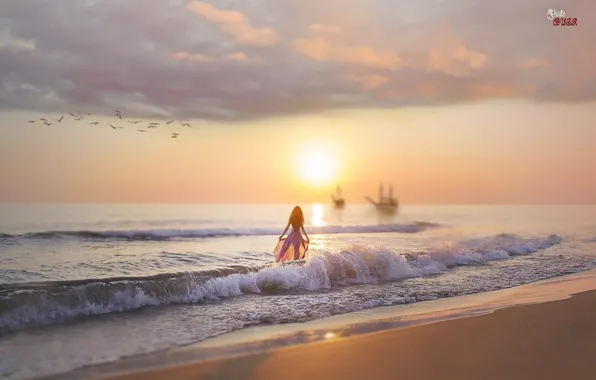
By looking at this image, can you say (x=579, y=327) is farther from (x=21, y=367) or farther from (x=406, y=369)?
(x=21, y=367)

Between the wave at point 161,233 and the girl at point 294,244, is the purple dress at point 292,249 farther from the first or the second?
the wave at point 161,233

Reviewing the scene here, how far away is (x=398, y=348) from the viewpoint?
19.6 feet

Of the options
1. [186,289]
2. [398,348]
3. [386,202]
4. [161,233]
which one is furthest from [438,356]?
[386,202]

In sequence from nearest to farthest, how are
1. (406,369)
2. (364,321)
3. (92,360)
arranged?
(406,369), (92,360), (364,321)

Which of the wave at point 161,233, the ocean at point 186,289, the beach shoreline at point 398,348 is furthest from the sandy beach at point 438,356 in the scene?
the wave at point 161,233

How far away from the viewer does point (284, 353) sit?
5766mm

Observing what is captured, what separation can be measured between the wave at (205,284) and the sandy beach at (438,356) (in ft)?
13.2

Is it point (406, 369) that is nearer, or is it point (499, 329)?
point (406, 369)

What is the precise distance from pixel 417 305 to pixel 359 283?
324cm

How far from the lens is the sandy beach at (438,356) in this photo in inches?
197

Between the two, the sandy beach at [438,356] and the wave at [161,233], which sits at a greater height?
the wave at [161,233]

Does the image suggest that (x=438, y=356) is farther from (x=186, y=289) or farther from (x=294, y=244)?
(x=294, y=244)

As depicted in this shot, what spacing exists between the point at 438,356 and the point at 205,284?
5.90m

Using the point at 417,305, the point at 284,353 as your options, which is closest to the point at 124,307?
the point at 284,353
